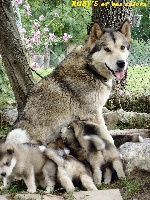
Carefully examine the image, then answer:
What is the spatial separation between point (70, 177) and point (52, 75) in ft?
5.84

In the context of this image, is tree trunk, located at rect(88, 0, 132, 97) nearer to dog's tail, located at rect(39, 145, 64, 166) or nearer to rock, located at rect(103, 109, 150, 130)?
rock, located at rect(103, 109, 150, 130)

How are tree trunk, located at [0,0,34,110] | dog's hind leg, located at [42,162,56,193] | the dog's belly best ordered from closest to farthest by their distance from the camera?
dog's hind leg, located at [42,162,56,193], the dog's belly, tree trunk, located at [0,0,34,110]

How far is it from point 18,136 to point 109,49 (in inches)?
69.7

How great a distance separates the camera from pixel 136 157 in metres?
5.61

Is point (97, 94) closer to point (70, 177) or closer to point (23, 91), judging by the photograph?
point (70, 177)

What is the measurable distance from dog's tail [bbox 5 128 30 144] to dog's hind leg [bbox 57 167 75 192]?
0.96m

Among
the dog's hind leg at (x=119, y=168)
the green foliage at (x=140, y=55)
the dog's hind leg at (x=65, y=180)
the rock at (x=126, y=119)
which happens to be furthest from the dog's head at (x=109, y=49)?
the green foliage at (x=140, y=55)

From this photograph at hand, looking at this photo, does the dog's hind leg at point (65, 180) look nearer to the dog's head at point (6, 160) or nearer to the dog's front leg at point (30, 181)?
the dog's front leg at point (30, 181)

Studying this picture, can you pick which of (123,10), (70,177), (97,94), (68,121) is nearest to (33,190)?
(70,177)

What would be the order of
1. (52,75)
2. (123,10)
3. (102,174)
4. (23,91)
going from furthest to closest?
(123,10), (23,91), (52,75), (102,174)

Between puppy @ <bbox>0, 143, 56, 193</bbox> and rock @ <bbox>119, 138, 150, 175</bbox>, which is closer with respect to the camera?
puppy @ <bbox>0, 143, 56, 193</bbox>

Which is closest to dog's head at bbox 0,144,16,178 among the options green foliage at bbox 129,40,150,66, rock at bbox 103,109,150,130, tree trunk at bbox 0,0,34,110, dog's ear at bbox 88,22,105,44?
dog's ear at bbox 88,22,105,44

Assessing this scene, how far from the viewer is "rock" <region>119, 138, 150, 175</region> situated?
5.53 m

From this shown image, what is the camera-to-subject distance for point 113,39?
6012 mm
